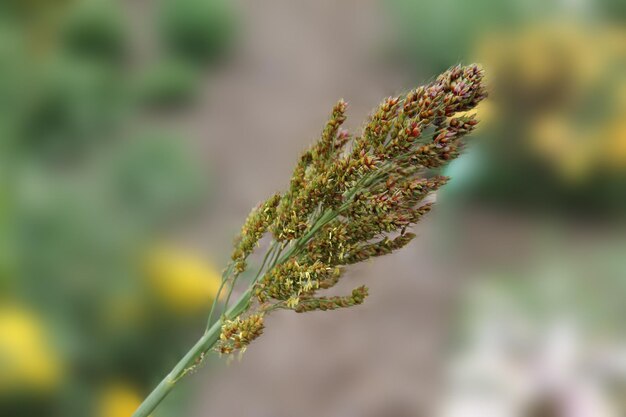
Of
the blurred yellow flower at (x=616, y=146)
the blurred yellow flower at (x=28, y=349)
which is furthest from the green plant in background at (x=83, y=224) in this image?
the blurred yellow flower at (x=616, y=146)

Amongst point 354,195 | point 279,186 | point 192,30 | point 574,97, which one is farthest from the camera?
point 574,97

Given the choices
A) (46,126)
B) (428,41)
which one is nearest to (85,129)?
(46,126)

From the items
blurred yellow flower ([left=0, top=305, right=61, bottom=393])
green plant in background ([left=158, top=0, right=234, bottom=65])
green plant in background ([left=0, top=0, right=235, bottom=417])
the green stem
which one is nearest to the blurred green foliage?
green plant in background ([left=158, top=0, right=234, bottom=65])

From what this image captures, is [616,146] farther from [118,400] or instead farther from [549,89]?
[118,400]

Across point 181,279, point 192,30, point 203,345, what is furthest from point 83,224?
point 203,345

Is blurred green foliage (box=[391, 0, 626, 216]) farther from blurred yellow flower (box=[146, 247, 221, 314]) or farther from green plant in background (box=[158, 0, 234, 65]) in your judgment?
blurred yellow flower (box=[146, 247, 221, 314])
